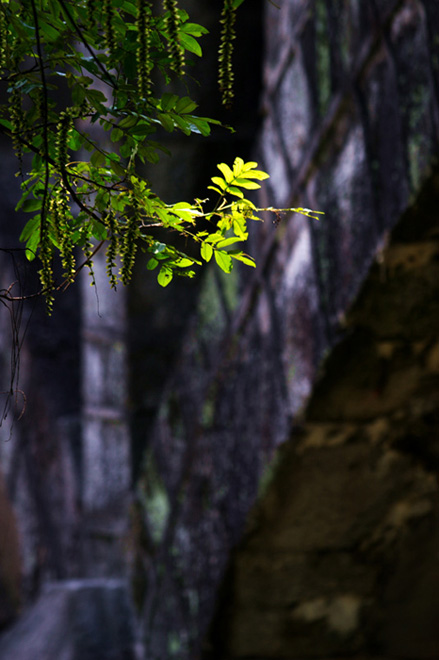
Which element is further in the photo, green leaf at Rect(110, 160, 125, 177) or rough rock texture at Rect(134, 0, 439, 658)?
rough rock texture at Rect(134, 0, 439, 658)

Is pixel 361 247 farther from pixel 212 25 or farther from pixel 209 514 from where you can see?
pixel 212 25

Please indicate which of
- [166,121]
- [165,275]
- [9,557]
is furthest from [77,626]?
[166,121]

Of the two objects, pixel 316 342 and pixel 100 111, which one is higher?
pixel 100 111

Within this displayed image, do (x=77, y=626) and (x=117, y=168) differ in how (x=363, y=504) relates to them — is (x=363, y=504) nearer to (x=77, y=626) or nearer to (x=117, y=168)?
(x=117, y=168)

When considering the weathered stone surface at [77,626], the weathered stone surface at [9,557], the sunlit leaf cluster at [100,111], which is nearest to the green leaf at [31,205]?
the sunlit leaf cluster at [100,111]

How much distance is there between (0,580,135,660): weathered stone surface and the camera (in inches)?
102

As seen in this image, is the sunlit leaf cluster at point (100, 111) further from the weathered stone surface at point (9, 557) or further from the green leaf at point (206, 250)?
the weathered stone surface at point (9, 557)

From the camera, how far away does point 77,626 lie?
2.72 m

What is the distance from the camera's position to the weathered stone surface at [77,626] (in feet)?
8.50

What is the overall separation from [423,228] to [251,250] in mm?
725

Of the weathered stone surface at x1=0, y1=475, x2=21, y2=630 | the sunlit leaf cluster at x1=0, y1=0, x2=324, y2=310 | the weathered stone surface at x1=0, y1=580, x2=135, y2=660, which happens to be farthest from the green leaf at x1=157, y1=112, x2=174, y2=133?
the weathered stone surface at x1=0, y1=475, x2=21, y2=630

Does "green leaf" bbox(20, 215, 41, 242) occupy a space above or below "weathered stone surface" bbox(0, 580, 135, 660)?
above

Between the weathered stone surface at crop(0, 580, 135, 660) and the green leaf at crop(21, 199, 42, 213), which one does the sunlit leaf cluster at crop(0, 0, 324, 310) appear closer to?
the green leaf at crop(21, 199, 42, 213)

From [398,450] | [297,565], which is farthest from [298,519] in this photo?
[398,450]
